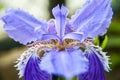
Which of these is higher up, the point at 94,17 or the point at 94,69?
the point at 94,17

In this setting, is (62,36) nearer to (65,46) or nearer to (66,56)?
(65,46)

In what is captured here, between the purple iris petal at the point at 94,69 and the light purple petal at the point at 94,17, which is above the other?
the light purple petal at the point at 94,17

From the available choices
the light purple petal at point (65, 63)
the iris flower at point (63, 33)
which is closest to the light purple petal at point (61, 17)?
the iris flower at point (63, 33)

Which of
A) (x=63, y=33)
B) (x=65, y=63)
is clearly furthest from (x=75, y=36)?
(x=65, y=63)

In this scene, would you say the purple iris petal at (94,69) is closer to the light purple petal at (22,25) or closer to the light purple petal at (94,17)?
the light purple petal at (94,17)

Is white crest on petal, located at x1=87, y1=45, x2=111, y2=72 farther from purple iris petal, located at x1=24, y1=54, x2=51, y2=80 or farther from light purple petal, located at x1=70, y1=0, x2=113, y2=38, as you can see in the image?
purple iris petal, located at x1=24, y1=54, x2=51, y2=80

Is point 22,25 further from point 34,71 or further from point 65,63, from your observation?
point 65,63
